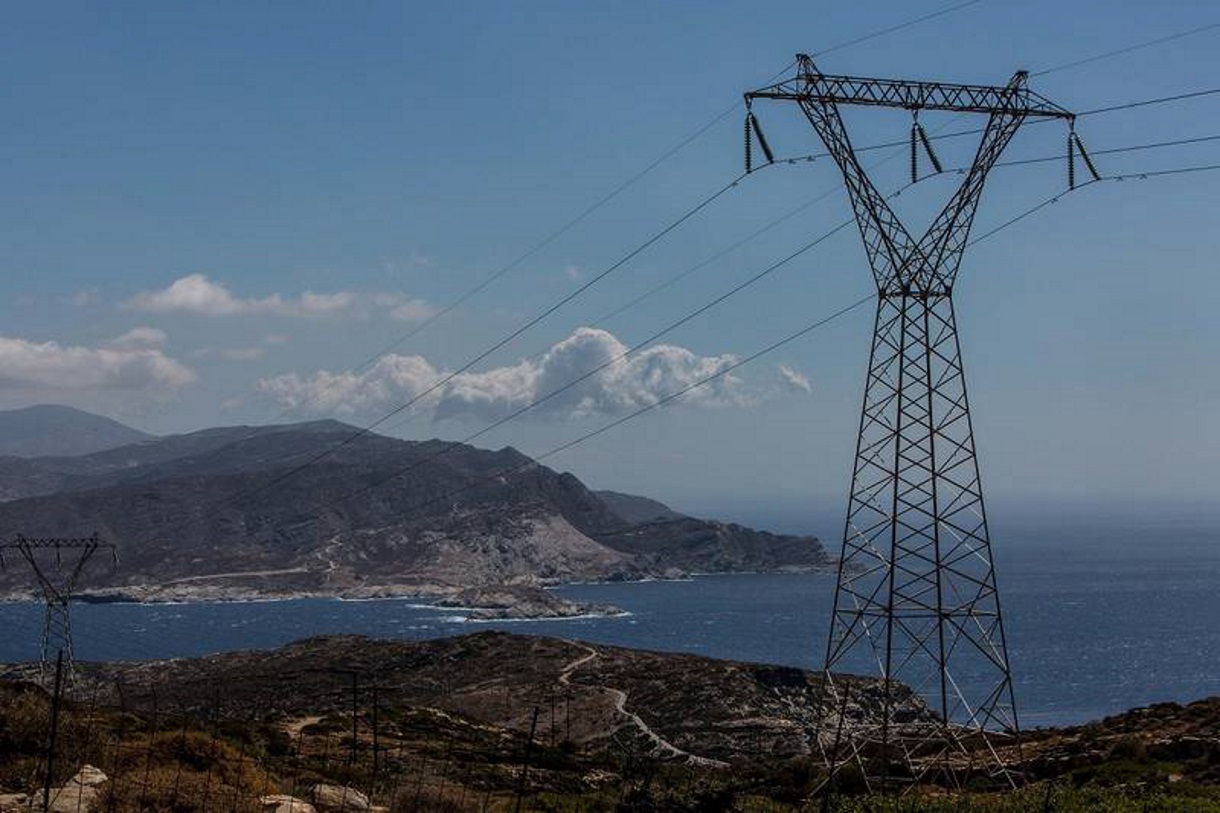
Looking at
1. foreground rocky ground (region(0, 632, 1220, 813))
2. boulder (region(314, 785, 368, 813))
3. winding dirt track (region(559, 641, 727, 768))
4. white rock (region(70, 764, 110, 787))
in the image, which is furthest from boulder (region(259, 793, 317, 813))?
winding dirt track (region(559, 641, 727, 768))

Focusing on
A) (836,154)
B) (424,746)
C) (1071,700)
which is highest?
(836,154)

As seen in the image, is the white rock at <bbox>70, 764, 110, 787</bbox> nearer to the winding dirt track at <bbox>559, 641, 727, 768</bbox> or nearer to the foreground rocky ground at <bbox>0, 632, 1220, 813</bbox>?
the foreground rocky ground at <bbox>0, 632, 1220, 813</bbox>

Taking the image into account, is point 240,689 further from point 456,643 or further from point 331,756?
point 331,756

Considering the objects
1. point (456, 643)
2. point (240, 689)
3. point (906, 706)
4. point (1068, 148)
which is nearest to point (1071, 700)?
point (906, 706)

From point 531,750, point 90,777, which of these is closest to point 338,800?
point 90,777

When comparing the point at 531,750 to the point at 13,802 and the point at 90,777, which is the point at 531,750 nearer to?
the point at 90,777

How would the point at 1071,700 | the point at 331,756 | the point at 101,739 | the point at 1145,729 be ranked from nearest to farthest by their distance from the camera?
the point at 101,739
the point at 331,756
the point at 1145,729
the point at 1071,700

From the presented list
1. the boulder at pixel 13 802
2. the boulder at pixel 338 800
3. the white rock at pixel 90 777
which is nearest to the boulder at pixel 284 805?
the boulder at pixel 338 800
